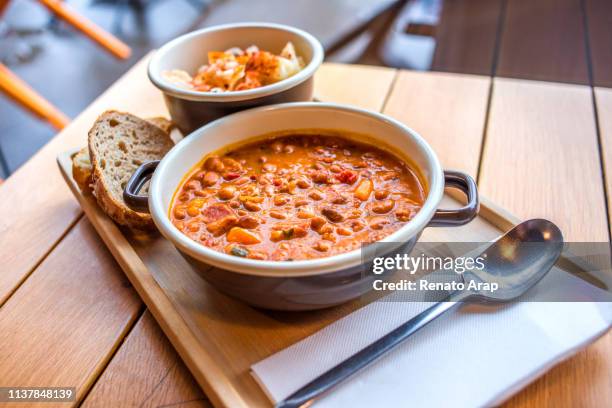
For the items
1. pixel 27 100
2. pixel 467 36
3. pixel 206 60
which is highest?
pixel 206 60

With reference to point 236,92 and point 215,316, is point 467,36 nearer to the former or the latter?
point 236,92

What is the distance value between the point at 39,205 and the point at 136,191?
1.82ft

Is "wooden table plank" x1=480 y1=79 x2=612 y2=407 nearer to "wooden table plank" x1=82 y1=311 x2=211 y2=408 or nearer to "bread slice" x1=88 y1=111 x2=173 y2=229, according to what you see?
"wooden table plank" x1=82 y1=311 x2=211 y2=408

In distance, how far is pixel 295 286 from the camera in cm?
99

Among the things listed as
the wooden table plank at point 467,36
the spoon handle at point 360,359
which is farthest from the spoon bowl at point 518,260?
the wooden table plank at point 467,36

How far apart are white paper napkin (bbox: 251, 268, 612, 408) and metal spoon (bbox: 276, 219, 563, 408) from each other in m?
0.02

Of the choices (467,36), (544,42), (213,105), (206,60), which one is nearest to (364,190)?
(213,105)

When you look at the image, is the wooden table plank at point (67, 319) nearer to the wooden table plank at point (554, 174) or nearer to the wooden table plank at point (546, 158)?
the wooden table plank at point (554, 174)

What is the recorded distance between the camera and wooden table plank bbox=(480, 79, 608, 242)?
1.45m

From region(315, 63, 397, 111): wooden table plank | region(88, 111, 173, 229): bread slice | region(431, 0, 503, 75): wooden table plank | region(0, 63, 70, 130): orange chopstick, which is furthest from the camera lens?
region(431, 0, 503, 75): wooden table plank

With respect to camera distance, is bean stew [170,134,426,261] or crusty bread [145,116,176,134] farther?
crusty bread [145,116,176,134]

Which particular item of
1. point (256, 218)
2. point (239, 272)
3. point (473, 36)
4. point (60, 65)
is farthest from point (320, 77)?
point (60, 65)

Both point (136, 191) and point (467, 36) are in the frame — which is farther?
point (467, 36)

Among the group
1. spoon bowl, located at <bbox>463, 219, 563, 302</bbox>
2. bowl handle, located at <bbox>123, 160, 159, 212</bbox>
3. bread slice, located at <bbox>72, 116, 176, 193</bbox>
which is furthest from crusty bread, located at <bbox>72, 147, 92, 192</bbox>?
spoon bowl, located at <bbox>463, 219, 563, 302</bbox>
